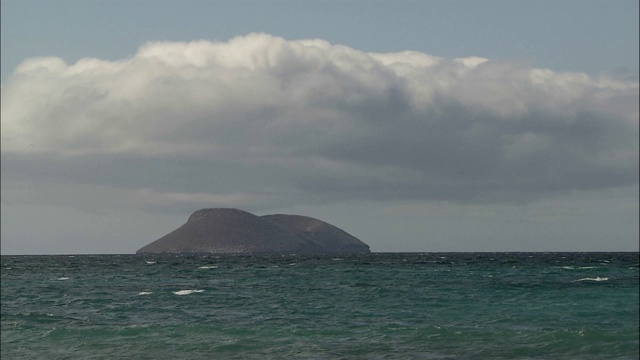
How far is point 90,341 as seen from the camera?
3738 centimetres

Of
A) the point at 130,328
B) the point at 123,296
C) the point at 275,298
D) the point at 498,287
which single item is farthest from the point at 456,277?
the point at 130,328

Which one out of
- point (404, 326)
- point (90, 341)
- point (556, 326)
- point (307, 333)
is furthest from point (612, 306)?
point (90, 341)

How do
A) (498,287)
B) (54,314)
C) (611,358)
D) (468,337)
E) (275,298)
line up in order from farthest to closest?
(498,287) → (275,298) → (54,314) → (468,337) → (611,358)

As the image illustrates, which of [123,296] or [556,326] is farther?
[123,296]

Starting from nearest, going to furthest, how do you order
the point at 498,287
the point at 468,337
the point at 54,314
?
1. the point at 468,337
2. the point at 54,314
3. the point at 498,287

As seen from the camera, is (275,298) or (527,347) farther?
(275,298)

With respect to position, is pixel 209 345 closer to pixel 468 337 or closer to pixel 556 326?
pixel 468 337

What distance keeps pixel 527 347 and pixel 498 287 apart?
32.3 meters

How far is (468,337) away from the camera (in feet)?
120

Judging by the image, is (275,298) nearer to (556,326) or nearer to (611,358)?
(556,326)

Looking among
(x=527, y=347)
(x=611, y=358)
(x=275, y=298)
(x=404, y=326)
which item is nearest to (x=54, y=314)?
(x=275, y=298)

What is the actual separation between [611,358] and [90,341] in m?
23.5

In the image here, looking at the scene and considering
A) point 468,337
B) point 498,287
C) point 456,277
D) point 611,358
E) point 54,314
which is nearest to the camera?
point 611,358

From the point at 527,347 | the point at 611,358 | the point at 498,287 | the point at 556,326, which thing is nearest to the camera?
the point at 611,358
